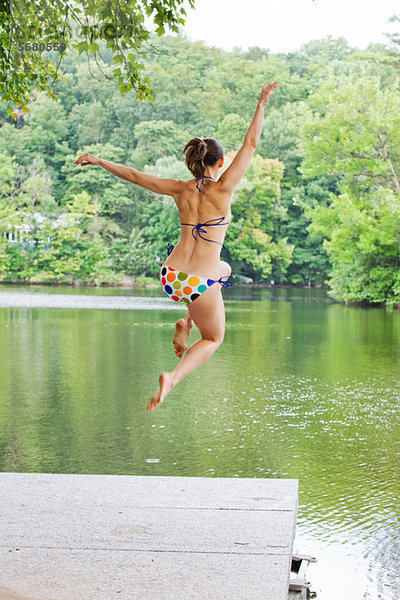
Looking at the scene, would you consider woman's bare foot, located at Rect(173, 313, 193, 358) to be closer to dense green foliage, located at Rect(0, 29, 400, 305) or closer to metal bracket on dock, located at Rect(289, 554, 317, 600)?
metal bracket on dock, located at Rect(289, 554, 317, 600)

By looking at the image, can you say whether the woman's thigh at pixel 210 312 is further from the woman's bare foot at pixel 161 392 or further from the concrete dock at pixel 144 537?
the concrete dock at pixel 144 537

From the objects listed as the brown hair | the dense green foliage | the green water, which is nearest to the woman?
the brown hair

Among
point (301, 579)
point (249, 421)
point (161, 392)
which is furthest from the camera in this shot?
point (249, 421)

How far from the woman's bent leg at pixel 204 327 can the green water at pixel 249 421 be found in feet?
5.26

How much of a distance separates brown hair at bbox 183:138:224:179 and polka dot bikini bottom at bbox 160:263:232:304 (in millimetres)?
425

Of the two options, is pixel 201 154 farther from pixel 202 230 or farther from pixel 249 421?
pixel 249 421

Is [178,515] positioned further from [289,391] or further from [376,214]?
[376,214]

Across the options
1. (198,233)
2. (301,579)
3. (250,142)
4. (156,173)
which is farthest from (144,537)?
(156,173)

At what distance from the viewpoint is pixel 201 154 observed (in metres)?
3.38

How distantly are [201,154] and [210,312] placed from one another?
0.64 meters

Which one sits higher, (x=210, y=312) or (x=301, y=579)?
(x=210, y=312)

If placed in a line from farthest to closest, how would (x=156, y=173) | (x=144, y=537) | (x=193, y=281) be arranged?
(x=156, y=173) → (x=144, y=537) → (x=193, y=281)

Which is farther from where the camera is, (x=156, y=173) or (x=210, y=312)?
(x=156, y=173)

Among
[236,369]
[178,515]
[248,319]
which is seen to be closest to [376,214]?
[248,319]
